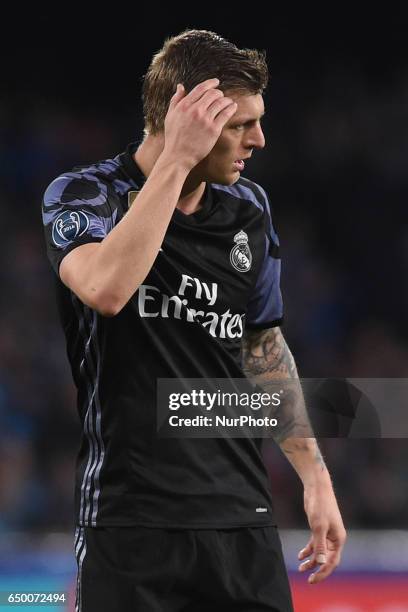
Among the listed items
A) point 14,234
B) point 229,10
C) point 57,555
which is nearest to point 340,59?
point 229,10

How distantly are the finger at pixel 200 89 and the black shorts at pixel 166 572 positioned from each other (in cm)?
88

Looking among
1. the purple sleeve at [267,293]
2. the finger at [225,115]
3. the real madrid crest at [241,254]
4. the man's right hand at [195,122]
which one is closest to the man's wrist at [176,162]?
the man's right hand at [195,122]

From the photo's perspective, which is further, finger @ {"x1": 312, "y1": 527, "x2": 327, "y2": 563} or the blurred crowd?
the blurred crowd

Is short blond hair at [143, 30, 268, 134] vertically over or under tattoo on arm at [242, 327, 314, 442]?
over

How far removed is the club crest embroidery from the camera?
2.21 meters

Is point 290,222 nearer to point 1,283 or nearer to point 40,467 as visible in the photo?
point 1,283

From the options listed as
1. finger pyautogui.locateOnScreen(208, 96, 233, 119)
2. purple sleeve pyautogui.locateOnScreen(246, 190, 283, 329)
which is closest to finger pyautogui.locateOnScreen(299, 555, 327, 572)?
purple sleeve pyautogui.locateOnScreen(246, 190, 283, 329)

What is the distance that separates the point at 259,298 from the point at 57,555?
3.17 meters

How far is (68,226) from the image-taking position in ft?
7.32

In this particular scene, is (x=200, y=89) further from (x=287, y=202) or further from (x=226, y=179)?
(x=287, y=202)

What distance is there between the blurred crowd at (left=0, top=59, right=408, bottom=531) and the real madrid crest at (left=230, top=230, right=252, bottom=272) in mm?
→ 4115

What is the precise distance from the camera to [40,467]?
6.63 metres

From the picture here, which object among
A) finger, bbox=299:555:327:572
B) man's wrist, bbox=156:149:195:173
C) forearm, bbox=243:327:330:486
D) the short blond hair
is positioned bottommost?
finger, bbox=299:555:327:572

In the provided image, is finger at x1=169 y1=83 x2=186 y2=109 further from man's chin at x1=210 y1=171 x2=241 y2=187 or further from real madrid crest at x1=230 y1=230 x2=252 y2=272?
real madrid crest at x1=230 y1=230 x2=252 y2=272
